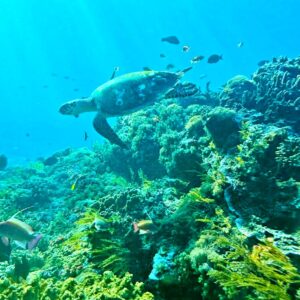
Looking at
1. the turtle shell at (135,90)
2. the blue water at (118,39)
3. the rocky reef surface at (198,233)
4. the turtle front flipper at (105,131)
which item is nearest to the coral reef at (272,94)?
the rocky reef surface at (198,233)

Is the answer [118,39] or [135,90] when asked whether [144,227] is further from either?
[118,39]

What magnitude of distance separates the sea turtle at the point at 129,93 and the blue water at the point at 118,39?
103089 millimetres

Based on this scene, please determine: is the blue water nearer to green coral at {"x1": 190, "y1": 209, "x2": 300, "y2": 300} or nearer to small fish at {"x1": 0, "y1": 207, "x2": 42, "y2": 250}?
small fish at {"x1": 0, "y1": 207, "x2": 42, "y2": 250}

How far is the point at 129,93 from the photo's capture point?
20.7 ft

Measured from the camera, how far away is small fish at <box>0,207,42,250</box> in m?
5.00

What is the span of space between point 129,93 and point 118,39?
125 m

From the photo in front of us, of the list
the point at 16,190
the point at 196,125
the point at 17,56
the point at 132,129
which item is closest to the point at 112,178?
the point at 132,129

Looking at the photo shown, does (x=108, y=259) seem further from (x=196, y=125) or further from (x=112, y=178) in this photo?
(x=112, y=178)

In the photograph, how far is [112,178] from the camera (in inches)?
400

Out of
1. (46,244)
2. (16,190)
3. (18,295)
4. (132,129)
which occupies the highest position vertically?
(132,129)

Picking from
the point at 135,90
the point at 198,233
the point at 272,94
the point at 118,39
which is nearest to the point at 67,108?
the point at 135,90

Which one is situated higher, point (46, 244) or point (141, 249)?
point (46, 244)

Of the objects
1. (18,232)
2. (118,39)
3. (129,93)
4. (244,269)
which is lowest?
(244,269)

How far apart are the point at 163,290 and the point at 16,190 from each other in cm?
886
